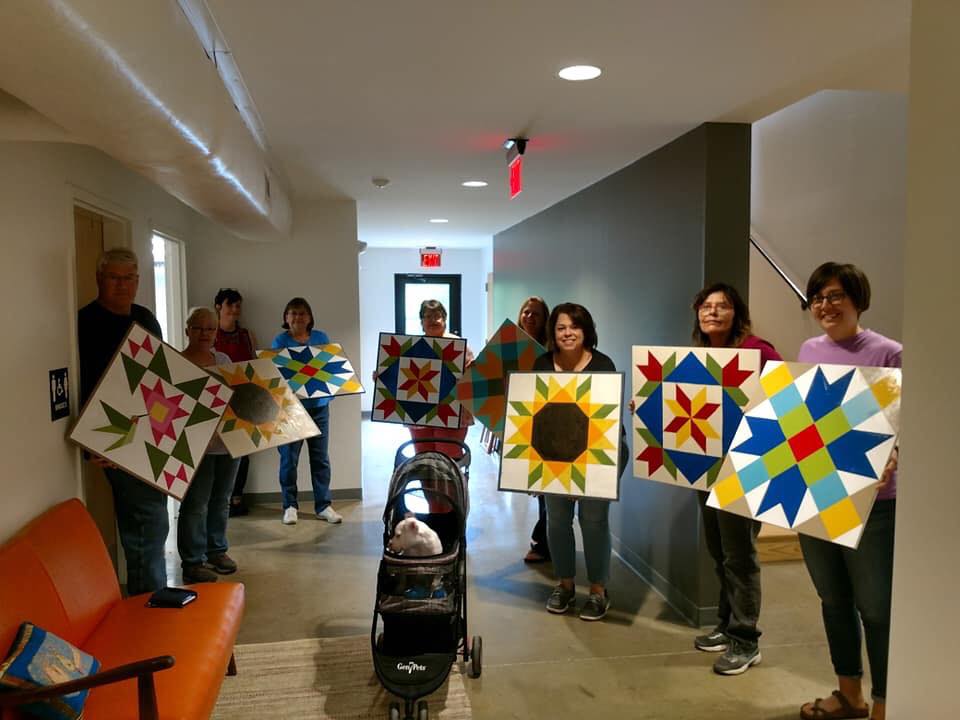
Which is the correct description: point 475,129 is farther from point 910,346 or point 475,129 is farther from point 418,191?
point 910,346

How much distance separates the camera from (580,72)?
241 centimetres

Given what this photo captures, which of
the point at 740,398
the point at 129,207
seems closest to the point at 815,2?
the point at 740,398

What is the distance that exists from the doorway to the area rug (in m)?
7.32

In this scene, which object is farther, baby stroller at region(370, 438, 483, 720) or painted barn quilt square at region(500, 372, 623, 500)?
painted barn quilt square at region(500, 372, 623, 500)

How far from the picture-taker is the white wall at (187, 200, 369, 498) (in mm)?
5055

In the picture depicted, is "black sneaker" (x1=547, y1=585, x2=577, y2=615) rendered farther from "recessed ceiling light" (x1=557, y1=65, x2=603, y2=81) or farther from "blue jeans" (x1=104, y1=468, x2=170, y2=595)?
"recessed ceiling light" (x1=557, y1=65, x2=603, y2=81)

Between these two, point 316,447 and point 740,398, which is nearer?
point 740,398

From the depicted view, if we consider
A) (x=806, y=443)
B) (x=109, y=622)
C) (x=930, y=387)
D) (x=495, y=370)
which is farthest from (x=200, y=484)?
(x=930, y=387)

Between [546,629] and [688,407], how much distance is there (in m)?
1.26

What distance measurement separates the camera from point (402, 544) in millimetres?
2648

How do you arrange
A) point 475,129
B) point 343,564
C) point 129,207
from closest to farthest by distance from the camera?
point 475,129 < point 129,207 < point 343,564

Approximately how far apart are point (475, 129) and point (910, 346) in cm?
232

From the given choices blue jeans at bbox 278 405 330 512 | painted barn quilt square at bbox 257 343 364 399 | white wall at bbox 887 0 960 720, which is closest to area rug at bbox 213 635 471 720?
white wall at bbox 887 0 960 720

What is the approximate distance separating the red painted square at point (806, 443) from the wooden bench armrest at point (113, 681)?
183cm
